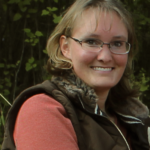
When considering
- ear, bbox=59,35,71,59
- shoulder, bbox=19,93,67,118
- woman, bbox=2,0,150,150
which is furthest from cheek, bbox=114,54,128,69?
shoulder, bbox=19,93,67,118

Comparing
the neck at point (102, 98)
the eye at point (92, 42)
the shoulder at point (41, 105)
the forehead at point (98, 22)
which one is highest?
the forehead at point (98, 22)

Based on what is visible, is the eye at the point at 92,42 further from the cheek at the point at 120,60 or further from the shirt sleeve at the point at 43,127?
the shirt sleeve at the point at 43,127

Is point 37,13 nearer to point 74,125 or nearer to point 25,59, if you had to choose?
point 25,59

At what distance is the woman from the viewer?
1370 mm

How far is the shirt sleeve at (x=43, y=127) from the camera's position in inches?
52.0

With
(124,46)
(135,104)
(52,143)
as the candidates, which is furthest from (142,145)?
(52,143)

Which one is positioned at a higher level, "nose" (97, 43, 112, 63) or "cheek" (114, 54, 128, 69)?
"nose" (97, 43, 112, 63)

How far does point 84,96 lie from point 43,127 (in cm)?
34

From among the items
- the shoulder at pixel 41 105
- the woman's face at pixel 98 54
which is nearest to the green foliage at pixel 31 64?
the woman's face at pixel 98 54

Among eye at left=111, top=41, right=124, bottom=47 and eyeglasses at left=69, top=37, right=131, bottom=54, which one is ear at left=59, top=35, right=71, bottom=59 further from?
eye at left=111, top=41, right=124, bottom=47

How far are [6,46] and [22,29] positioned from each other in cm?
27

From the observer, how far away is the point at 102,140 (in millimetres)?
1488

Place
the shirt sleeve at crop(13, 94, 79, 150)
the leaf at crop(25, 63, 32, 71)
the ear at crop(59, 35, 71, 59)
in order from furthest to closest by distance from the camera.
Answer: the leaf at crop(25, 63, 32, 71) < the ear at crop(59, 35, 71, 59) < the shirt sleeve at crop(13, 94, 79, 150)

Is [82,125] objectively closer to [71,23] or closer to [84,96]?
[84,96]
